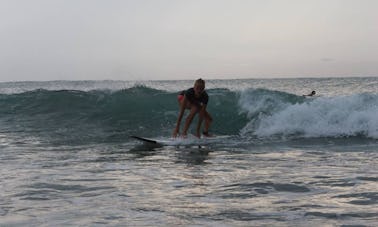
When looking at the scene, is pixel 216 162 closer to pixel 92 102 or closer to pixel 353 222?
pixel 353 222

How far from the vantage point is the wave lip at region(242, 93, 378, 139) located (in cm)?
1190

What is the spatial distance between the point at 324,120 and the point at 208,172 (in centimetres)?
671

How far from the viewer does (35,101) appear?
21688mm

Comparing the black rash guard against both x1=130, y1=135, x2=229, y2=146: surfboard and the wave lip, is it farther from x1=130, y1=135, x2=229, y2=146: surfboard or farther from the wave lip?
the wave lip

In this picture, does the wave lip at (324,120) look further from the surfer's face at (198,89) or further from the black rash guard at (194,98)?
the surfer's face at (198,89)

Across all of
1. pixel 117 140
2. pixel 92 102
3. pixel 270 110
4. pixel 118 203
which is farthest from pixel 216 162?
pixel 92 102

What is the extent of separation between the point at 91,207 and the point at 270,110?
11.2 metres

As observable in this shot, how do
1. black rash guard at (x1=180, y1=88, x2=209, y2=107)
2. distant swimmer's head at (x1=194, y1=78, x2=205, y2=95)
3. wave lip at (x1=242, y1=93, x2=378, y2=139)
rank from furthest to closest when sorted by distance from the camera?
wave lip at (x1=242, y1=93, x2=378, y2=139)
black rash guard at (x1=180, y1=88, x2=209, y2=107)
distant swimmer's head at (x1=194, y1=78, x2=205, y2=95)

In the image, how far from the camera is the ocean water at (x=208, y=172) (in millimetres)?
4625

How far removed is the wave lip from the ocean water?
0.09ft

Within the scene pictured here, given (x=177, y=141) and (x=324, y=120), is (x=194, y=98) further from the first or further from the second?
(x=324, y=120)

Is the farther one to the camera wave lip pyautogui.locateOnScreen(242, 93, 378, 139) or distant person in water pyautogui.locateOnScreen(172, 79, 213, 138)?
wave lip pyautogui.locateOnScreen(242, 93, 378, 139)

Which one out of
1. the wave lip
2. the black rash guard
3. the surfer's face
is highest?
the surfer's face

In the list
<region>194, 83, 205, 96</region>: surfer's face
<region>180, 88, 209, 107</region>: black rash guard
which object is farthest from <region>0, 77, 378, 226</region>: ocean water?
<region>194, 83, 205, 96</region>: surfer's face
